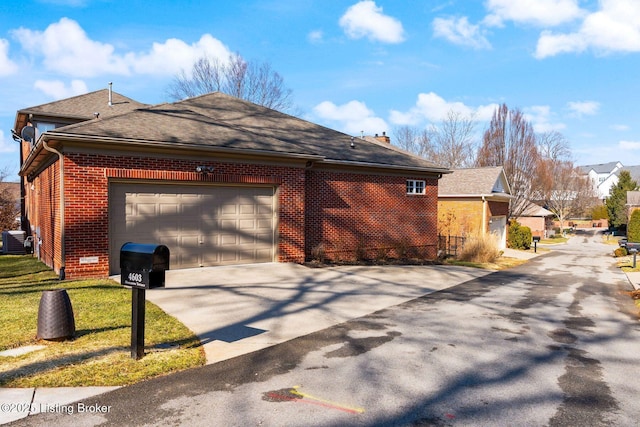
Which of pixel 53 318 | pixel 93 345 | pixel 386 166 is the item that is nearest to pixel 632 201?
pixel 386 166

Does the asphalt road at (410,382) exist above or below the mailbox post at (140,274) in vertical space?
below

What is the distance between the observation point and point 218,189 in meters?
12.9

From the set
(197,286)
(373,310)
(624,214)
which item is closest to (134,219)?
(197,286)

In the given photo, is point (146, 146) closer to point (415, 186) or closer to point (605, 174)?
point (415, 186)

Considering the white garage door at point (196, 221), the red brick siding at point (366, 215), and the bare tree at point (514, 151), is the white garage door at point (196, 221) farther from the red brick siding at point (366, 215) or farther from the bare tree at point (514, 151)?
the bare tree at point (514, 151)

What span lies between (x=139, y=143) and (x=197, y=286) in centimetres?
396

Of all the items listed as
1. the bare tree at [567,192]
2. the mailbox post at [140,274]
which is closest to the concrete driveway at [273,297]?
the mailbox post at [140,274]

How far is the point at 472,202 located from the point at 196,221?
20.3 metres

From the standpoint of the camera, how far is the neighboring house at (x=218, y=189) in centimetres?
1087

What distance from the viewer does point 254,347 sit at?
20.7 ft

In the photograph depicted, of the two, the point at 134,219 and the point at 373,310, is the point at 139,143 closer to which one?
the point at 134,219

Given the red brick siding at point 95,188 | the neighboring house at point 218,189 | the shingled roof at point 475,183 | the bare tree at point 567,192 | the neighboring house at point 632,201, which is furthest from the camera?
the bare tree at point 567,192

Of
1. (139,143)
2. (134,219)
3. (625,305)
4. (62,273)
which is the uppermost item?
(139,143)

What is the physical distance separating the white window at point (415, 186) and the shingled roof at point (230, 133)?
0.75 m
